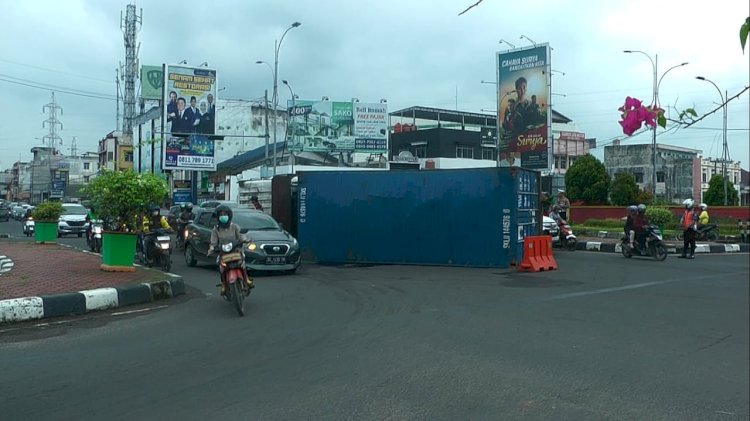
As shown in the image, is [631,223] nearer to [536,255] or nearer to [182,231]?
[536,255]

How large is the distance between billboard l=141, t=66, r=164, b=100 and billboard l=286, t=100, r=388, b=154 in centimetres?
1495

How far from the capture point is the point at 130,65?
75.1m

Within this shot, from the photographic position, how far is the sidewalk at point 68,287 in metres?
8.75

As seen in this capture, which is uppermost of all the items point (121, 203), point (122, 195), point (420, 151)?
point (420, 151)

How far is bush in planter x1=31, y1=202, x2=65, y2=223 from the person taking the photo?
19656mm

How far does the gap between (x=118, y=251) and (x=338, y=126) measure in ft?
141

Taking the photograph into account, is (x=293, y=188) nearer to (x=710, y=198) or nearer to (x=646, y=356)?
(x=646, y=356)

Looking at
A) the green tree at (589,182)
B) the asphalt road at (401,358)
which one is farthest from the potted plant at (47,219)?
the green tree at (589,182)

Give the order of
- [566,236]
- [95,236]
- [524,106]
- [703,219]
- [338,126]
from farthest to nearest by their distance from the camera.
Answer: [338,126]
[524,106]
[566,236]
[703,219]
[95,236]

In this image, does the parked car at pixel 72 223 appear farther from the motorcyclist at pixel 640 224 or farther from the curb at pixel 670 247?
the motorcyclist at pixel 640 224

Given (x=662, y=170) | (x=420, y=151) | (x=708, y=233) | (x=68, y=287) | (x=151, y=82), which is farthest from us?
(x=420, y=151)

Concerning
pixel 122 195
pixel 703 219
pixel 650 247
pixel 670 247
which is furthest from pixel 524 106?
pixel 122 195

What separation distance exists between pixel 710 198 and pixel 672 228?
66.9 ft

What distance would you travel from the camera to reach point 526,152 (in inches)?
1371
